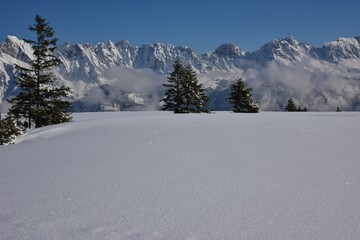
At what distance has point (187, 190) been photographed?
4.61 meters

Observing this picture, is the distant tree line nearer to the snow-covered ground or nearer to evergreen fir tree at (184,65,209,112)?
evergreen fir tree at (184,65,209,112)

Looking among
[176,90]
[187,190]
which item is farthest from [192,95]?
[187,190]

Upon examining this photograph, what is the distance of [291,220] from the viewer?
3.58 m

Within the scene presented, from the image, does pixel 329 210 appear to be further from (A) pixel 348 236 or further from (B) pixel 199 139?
(B) pixel 199 139

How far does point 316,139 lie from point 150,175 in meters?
4.62

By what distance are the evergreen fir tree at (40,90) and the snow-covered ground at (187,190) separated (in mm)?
17498

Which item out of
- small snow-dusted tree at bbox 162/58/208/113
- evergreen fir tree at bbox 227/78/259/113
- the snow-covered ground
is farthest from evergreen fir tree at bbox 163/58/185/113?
the snow-covered ground

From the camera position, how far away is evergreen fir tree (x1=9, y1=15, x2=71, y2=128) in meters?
24.0

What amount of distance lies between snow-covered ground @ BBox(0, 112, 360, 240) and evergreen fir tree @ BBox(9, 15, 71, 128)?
1750 cm

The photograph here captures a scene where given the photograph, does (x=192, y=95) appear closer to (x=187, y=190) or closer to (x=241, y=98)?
(x=241, y=98)

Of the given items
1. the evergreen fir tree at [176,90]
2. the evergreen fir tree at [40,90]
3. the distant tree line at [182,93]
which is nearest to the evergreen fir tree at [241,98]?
the distant tree line at [182,93]

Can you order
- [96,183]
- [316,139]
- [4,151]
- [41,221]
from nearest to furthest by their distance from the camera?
1. [41,221]
2. [96,183]
3. [316,139]
4. [4,151]

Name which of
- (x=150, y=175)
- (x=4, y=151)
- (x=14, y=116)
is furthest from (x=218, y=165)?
(x=14, y=116)

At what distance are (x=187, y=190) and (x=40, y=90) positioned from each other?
22.9m
